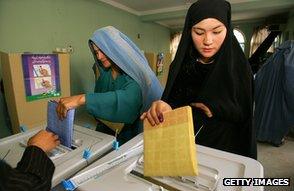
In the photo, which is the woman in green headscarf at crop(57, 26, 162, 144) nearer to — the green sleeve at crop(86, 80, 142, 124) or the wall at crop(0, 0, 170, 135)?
the green sleeve at crop(86, 80, 142, 124)

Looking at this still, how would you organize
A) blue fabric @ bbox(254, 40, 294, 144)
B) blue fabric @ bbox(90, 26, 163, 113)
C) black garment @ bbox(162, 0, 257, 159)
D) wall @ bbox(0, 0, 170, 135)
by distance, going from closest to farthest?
black garment @ bbox(162, 0, 257, 159) → blue fabric @ bbox(90, 26, 163, 113) → blue fabric @ bbox(254, 40, 294, 144) → wall @ bbox(0, 0, 170, 135)

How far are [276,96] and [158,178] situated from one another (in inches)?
94.5

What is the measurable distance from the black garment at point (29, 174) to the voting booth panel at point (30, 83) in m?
1.52

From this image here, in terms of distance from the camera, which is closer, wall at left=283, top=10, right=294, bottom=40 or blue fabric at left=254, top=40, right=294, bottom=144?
blue fabric at left=254, top=40, right=294, bottom=144

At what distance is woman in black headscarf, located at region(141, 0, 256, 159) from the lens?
796 mm

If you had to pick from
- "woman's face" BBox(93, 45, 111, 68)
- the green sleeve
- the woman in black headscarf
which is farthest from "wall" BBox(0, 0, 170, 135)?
the woman in black headscarf

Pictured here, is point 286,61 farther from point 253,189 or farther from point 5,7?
point 5,7

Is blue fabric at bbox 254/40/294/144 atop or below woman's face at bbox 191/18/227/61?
below

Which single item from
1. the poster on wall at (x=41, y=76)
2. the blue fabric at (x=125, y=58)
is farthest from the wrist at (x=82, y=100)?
the poster on wall at (x=41, y=76)

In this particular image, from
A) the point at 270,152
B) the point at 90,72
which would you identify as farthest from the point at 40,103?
the point at 270,152

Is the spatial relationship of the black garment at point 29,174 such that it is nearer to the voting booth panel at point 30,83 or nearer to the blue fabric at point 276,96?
the voting booth panel at point 30,83

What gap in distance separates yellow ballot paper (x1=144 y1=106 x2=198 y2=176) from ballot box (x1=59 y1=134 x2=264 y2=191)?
33mm

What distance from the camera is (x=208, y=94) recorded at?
828 millimetres

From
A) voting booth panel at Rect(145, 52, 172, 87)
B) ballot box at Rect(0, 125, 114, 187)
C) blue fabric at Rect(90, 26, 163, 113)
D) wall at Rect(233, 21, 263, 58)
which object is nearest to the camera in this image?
ballot box at Rect(0, 125, 114, 187)
